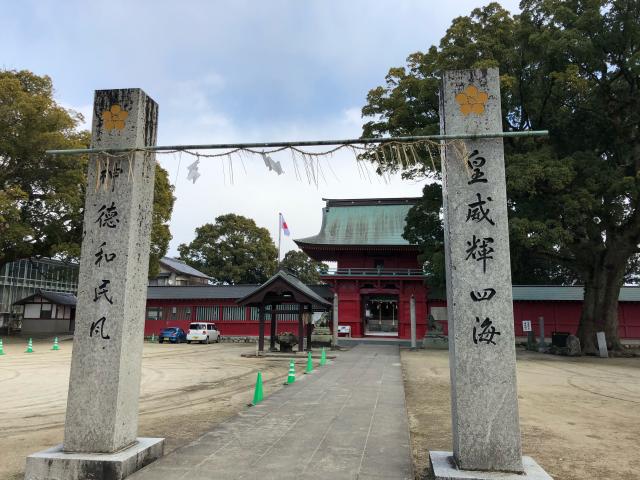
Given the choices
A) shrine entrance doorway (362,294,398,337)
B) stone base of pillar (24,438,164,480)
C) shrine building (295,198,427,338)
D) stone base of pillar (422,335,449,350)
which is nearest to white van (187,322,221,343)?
shrine building (295,198,427,338)

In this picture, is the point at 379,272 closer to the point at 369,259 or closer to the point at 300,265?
the point at 369,259

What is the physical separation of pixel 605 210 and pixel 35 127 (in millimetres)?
29087

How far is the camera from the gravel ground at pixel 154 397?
661 centimetres

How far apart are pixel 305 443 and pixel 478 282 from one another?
3.13m

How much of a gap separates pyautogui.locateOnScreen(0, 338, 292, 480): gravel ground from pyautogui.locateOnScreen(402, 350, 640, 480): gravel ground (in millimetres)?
3744

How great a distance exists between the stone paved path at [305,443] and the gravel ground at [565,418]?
0.44 metres

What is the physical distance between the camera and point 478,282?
174 inches

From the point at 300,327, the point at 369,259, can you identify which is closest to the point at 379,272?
the point at 369,259

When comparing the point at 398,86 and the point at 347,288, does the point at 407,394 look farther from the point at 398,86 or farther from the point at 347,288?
the point at 347,288

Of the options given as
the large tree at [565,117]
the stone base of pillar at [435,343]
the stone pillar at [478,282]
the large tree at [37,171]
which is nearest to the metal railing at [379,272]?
the stone base of pillar at [435,343]

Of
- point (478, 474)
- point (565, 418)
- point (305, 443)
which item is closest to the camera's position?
point (478, 474)

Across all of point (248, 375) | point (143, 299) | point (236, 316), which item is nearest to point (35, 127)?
point (236, 316)

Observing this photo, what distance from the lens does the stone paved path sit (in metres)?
4.56

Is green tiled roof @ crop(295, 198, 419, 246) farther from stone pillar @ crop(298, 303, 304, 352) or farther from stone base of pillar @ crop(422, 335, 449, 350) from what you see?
stone pillar @ crop(298, 303, 304, 352)
